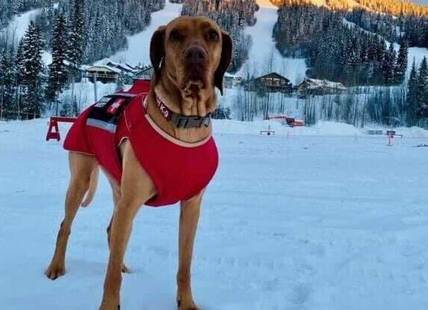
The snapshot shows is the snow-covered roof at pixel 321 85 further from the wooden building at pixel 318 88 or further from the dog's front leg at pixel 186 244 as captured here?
the dog's front leg at pixel 186 244

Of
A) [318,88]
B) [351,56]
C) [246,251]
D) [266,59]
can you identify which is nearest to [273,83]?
[318,88]

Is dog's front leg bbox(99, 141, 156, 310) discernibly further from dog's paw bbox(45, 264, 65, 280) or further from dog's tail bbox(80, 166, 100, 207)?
dog's tail bbox(80, 166, 100, 207)

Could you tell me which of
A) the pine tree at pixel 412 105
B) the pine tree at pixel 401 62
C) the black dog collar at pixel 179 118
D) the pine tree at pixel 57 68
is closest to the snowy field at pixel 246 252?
the black dog collar at pixel 179 118

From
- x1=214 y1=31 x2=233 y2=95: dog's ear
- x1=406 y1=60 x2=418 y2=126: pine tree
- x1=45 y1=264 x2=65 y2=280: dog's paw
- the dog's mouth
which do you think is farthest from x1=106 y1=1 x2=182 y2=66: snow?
the dog's mouth

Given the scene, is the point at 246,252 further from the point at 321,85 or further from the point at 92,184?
the point at 321,85

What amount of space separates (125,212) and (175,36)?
113 centimetres

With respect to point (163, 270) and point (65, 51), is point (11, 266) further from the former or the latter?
point (65, 51)

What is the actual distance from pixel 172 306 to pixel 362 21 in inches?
7117

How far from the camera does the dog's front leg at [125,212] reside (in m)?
3.25

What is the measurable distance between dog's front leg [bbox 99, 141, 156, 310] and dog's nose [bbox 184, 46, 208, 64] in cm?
69

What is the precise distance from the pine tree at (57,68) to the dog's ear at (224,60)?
6780 centimetres

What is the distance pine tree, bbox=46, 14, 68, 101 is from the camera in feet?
222

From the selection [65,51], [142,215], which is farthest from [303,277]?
[65,51]

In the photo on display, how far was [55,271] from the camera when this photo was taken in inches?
159
